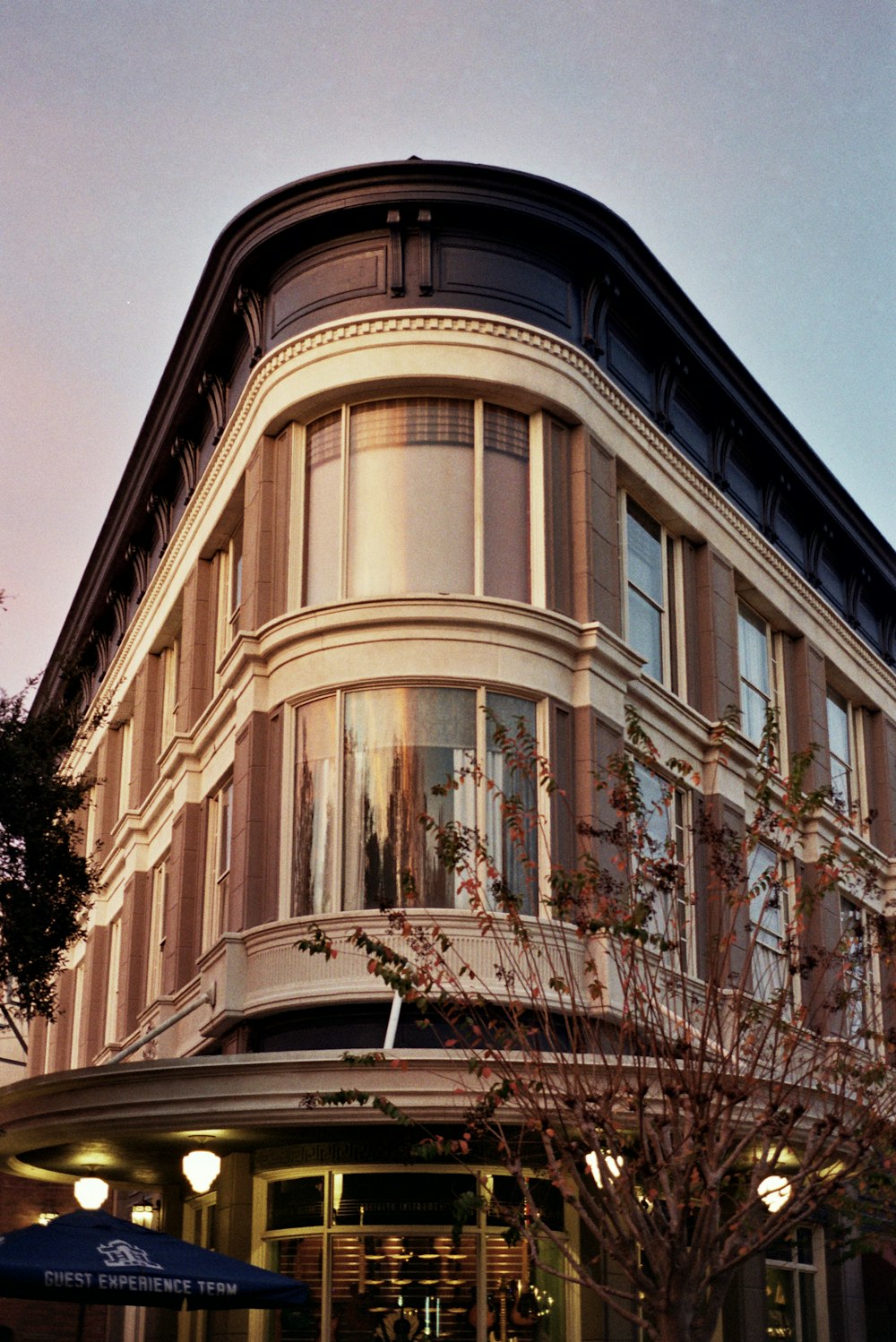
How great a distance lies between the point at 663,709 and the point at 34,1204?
17.9m

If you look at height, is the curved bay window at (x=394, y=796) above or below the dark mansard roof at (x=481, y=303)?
below

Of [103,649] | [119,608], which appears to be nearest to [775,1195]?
[119,608]

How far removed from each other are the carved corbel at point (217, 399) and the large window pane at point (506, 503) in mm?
4956

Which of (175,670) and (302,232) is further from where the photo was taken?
(175,670)

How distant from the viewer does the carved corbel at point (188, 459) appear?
27.6 meters

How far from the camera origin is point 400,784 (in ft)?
66.5

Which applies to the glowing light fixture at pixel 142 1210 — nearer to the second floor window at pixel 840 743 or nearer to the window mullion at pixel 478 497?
the window mullion at pixel 478 497

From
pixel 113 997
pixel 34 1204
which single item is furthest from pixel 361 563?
pixel 34 1204

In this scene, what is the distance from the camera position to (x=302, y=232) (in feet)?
75.0

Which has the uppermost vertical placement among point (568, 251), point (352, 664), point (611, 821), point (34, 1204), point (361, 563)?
point (568, 251)

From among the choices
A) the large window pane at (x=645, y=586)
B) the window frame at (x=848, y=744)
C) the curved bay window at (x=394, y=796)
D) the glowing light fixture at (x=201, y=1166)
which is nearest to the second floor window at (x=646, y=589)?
the large window pane at (x=645, y=586)

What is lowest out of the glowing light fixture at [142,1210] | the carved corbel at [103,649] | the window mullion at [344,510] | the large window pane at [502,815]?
the glowing light fixture at [142,1210]

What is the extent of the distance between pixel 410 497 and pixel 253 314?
388 cm

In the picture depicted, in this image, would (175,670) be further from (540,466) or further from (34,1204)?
(34,1204)
